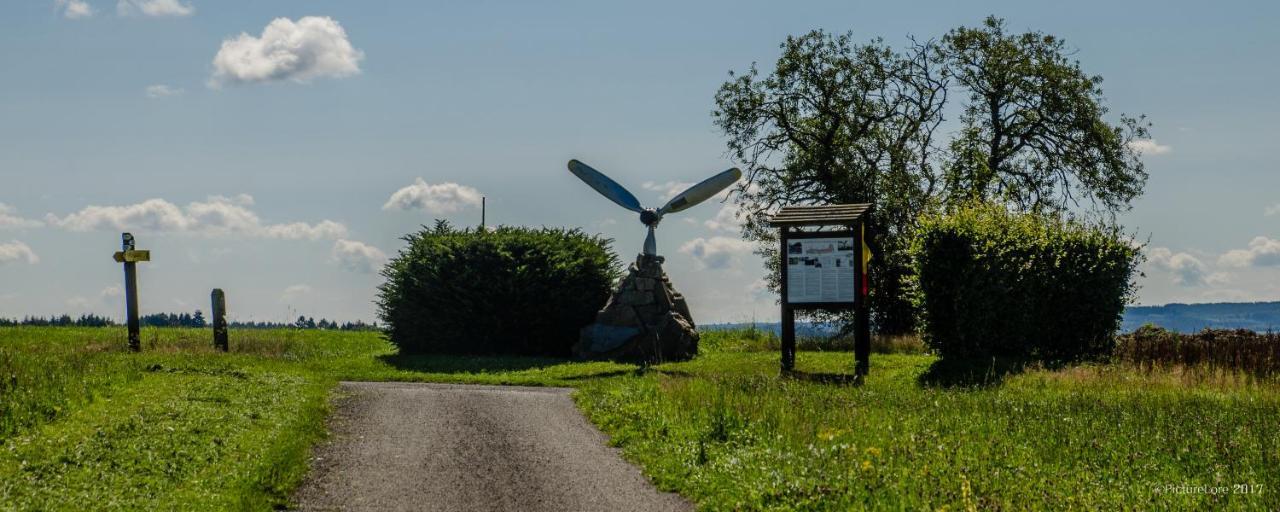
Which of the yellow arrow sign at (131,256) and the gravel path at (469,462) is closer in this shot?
the gravel path at (469,462)

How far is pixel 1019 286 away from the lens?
24297 millimetres

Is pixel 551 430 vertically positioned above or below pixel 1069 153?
below

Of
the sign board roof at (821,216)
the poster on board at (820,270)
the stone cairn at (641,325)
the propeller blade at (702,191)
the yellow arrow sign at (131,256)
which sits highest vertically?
the propeller blade at (702,191)

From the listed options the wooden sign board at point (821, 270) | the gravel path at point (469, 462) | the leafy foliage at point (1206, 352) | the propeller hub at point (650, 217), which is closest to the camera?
the gravel path at point (469, 462)

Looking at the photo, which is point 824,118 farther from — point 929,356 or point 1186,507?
point 1186,507

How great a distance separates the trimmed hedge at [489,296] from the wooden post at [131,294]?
625 cm

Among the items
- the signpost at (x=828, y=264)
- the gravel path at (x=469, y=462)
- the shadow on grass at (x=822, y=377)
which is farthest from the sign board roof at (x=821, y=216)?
the gravel path at (x=469, y=462)

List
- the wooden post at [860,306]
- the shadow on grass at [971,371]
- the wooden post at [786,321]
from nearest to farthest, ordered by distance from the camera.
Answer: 1. the shadow on grass at [971,371]
2. the wooden post at [860,306]
3. the wooden post at [786,321]

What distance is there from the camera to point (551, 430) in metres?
15.6

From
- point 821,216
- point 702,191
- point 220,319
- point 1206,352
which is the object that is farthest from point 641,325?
point 1206,352

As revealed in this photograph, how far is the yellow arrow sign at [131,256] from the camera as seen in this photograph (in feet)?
94.0

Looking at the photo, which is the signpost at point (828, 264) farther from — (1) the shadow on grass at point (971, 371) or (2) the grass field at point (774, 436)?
(2) the grass field at point (774, 436)

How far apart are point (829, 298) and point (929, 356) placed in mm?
4680

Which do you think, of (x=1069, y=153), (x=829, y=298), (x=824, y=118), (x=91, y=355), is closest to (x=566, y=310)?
(x=829, y=298)
